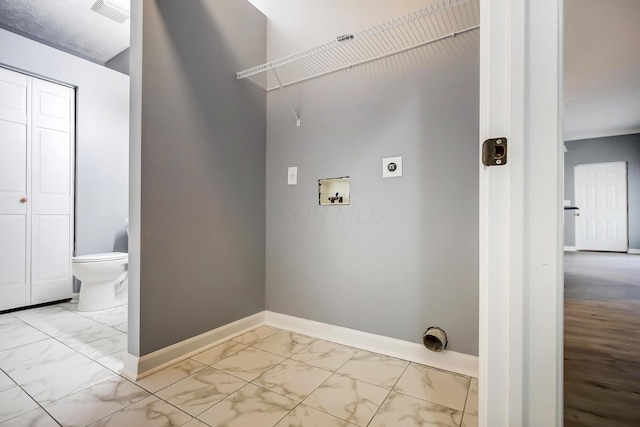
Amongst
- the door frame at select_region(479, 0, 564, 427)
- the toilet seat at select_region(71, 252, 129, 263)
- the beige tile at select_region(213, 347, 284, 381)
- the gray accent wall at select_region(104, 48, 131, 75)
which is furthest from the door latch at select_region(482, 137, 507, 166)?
the gray accent wall at select_region(104, 48, 131, 75)

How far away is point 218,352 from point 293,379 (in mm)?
533

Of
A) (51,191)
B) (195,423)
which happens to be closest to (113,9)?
(51,191)

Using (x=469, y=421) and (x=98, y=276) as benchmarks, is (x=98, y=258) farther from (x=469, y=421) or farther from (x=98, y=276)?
(x=469, y=421)

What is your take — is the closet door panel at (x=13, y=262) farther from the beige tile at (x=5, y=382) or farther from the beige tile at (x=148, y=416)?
the beige tile at (x=148, y=416)

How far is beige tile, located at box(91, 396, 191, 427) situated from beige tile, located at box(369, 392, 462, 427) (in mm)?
742

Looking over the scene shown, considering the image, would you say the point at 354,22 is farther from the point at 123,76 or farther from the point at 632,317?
the point at 632,317

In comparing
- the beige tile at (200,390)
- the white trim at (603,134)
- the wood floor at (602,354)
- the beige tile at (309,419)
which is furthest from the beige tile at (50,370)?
the white trim at (603,134)

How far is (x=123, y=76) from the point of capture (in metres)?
2.86

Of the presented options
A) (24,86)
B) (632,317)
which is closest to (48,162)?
(24,86)

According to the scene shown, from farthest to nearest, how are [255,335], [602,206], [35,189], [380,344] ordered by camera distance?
[602,206] → [35,189] → [255,335] → [380,344]

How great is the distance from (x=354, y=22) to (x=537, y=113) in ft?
5.09

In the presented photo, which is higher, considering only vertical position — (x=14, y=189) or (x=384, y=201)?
(x=14, y=189)

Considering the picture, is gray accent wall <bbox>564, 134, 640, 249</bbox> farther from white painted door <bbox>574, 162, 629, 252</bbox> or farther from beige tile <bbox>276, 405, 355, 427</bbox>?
beige tile <bbox>276, 405, 355, 427</bbox>

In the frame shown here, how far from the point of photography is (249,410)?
1.14 m
